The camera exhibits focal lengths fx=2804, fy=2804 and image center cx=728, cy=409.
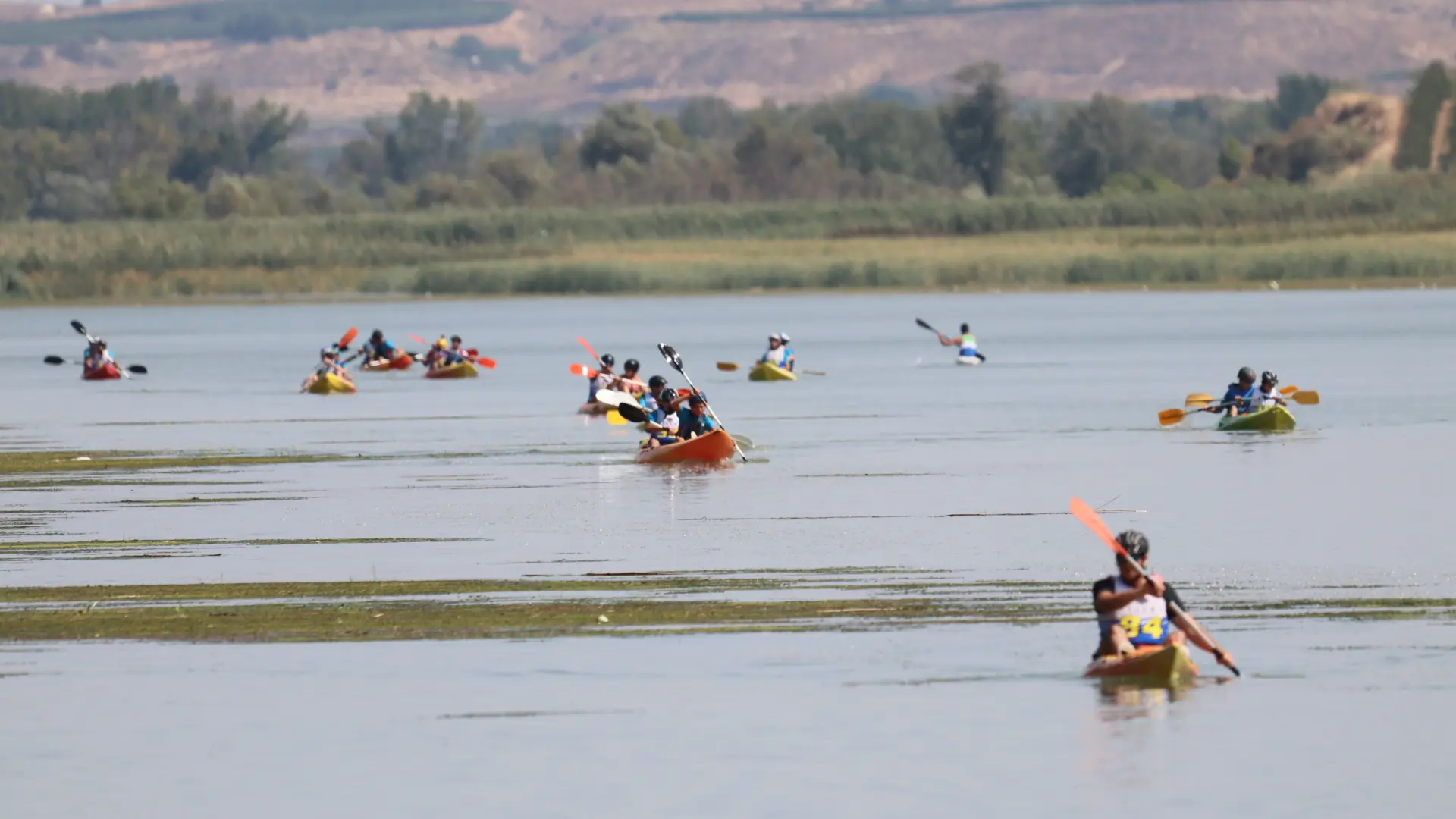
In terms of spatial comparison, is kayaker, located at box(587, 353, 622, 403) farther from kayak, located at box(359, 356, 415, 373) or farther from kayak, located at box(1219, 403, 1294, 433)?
kayak, located at box(359, 356, 415, 373)

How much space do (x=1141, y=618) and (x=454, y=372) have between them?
57.0 metres

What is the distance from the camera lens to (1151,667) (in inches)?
869

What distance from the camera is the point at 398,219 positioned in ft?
582

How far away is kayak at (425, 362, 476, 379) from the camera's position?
77.8m

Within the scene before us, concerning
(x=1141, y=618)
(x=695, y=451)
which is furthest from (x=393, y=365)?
(x=1141, y=618)

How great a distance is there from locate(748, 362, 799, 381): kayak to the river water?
673cm

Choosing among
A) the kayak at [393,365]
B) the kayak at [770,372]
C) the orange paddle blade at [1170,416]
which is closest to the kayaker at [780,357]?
the kayak at [770,372]

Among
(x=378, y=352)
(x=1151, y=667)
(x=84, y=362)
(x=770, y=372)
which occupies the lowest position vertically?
(x=84, y=362)

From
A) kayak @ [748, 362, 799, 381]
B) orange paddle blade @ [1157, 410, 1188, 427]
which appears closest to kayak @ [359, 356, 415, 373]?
kayak @ [748, 362, 799, 381]

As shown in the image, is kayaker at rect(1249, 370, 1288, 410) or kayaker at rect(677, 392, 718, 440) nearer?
kayaker at rect(677, 392, 718, 440)

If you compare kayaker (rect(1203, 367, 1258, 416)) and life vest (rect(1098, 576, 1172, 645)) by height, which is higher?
life vest (rect(1098, 576, 1172, 645))

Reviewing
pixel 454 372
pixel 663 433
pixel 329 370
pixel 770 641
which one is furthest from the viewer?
pixel 454 372

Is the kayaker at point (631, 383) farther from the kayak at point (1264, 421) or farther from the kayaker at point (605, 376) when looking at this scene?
the kayak at point (1264, 421)

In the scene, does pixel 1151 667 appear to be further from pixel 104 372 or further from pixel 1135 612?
pixel 104 372
